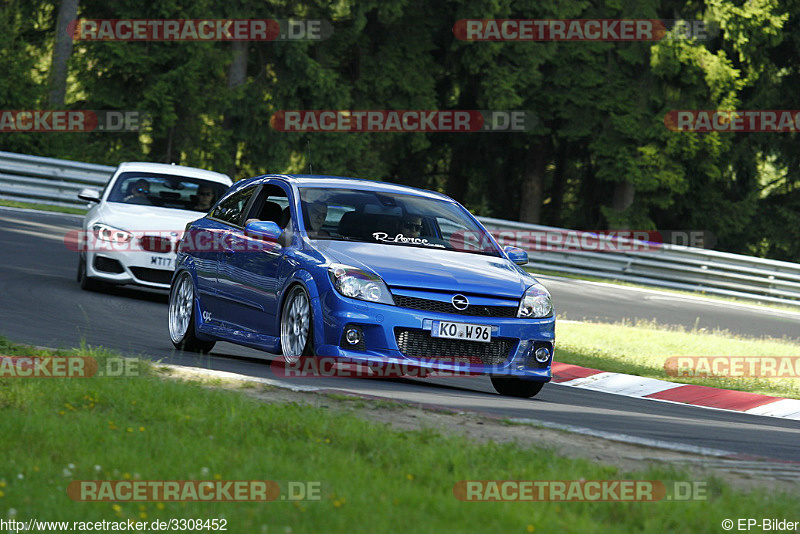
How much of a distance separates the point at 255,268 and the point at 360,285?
1405 millimetres

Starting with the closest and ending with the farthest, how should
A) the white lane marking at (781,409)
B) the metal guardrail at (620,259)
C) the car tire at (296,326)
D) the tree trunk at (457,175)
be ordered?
the car tire at (296,326) → the white lane marking at (781,409) → the metal guardrail at (620,259) → the tree trunk at (457,175)

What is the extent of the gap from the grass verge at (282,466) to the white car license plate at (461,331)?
1.85 meters

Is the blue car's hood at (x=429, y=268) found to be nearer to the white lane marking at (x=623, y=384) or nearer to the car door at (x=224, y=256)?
the car door at (x=224, y=256)

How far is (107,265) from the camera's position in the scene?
598 inches

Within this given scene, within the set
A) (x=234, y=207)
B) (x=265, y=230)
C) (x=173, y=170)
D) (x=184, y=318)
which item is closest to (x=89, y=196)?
(x=173, y=170)

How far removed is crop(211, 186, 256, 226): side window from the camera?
10.9 m

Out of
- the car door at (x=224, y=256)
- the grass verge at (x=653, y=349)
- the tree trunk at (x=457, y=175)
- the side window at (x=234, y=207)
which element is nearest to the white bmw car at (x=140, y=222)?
the side window at (x=234, y=207)

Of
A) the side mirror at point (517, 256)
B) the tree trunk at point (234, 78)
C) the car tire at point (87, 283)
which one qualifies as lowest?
the car tire at point (87, 283)

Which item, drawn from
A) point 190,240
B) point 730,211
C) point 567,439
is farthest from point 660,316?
point 730,211

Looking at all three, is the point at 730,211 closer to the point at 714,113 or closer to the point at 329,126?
the point at 714,113

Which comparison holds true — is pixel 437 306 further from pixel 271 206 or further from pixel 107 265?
pixel 107 265

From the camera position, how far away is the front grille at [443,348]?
29.6 feet

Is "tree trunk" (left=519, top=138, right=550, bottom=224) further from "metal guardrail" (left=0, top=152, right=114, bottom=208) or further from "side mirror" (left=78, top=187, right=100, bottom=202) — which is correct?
"side mirror" (left=78, top=187, right=100, bottom=202)

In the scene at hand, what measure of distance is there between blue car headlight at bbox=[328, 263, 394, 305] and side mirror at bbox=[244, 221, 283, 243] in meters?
0.95
